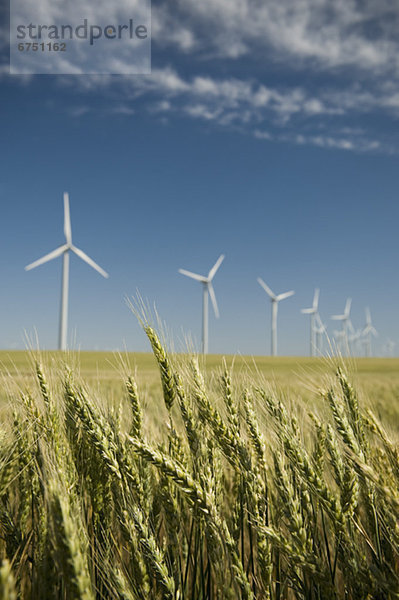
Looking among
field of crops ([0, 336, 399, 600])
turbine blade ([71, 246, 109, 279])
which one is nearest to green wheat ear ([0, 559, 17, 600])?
field of crops ([0, 336, 399, 600])

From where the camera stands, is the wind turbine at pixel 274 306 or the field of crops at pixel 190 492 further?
the wind turbine at pixel 274 306

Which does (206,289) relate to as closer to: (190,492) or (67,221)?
(67,221)

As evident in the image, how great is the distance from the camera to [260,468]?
230cm

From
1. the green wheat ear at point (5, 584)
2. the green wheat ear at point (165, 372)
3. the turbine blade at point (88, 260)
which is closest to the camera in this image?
the green wheat ear at point (5, 584)

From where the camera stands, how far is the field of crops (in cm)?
184

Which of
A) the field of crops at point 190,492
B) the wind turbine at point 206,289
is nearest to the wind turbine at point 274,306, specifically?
the wind turbine at point 206,289

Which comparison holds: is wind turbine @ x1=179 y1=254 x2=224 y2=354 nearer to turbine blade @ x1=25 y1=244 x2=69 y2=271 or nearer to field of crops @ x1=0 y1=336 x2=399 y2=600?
turbine blade @ x1=25 y1=244 x2=69 y2=271

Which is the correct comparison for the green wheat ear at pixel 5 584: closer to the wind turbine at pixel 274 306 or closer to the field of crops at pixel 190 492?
→ the field of crops at pixel 190 492

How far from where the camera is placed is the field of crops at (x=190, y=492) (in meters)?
1.84

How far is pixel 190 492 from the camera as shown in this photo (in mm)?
1840

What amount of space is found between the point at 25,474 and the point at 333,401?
6.02 feet

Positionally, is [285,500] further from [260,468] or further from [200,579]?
[200,579]

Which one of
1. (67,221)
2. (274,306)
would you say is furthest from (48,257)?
(274,306)

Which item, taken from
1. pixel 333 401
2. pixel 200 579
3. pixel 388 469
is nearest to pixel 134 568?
pixel 200 579
